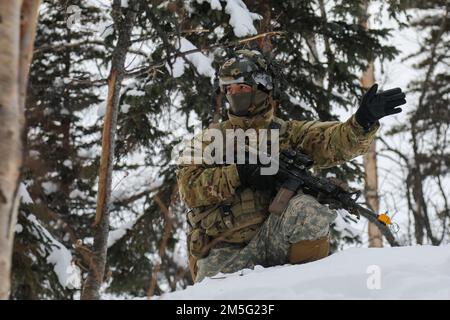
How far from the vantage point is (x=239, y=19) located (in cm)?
676

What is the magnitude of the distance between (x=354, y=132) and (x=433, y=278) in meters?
1.54

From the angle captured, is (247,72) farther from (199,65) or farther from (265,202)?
(199,65)

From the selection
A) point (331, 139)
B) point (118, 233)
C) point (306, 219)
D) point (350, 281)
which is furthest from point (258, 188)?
point (118, 233)

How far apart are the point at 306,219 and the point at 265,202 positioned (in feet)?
1.52

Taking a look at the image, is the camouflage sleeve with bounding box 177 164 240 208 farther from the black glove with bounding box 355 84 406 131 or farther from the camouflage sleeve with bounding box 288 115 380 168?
Result: the black glove with bounding box 355 84 406 131

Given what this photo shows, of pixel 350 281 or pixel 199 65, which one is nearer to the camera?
pixel 350 281

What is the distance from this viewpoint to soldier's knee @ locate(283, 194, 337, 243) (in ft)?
13.3

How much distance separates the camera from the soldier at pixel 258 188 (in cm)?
409

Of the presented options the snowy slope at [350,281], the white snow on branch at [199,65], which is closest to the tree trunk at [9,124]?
the snowy slope at [350,281]

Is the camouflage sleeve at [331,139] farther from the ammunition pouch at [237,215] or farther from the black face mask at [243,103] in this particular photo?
the ammunition pouch at [237,215]

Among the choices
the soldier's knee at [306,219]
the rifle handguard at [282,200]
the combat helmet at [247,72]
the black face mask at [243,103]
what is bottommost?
the soldier's knee at [306,219]

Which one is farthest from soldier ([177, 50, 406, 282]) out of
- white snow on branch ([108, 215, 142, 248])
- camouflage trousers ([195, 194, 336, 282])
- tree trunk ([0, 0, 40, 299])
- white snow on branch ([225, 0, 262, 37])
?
white snow on branch ([108, 215, 142, 248])
